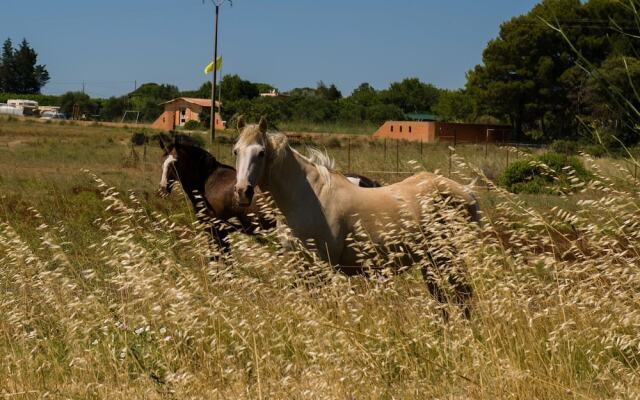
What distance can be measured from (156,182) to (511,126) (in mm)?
50155

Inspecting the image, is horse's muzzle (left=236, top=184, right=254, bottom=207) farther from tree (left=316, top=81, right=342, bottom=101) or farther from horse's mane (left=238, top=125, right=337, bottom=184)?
tree (left=316, top=81, right=342, bottom=101)

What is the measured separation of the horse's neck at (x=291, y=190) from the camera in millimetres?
7414

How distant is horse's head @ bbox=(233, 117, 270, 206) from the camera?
6988 millimetres

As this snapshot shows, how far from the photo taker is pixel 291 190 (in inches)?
293

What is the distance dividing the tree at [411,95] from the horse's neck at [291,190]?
114 meters

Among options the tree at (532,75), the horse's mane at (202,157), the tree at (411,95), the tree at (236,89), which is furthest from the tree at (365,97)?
the horse's mane at (202,157)

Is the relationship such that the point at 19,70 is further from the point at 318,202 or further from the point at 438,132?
the point at 318,202

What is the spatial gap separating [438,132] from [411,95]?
6654 centimetres

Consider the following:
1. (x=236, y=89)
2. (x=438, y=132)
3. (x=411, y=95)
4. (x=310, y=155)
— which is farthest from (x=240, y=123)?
(x=411, y=95)

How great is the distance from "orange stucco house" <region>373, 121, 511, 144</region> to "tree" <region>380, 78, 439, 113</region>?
54.7 meters

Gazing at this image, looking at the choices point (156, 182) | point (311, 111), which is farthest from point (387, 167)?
point (311, 111)

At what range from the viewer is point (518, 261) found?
4910mm

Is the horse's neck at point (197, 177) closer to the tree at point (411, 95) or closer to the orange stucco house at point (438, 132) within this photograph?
the orange stucco house at point (438, 132)

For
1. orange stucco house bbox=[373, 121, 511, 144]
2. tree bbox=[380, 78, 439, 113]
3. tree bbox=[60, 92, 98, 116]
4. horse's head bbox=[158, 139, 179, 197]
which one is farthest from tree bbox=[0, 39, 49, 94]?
horse's head bbox=[158, 139, 179, 197]
